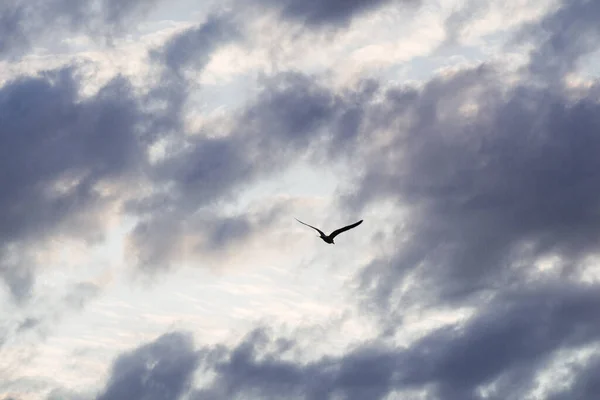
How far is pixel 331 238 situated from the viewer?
14688 cm
